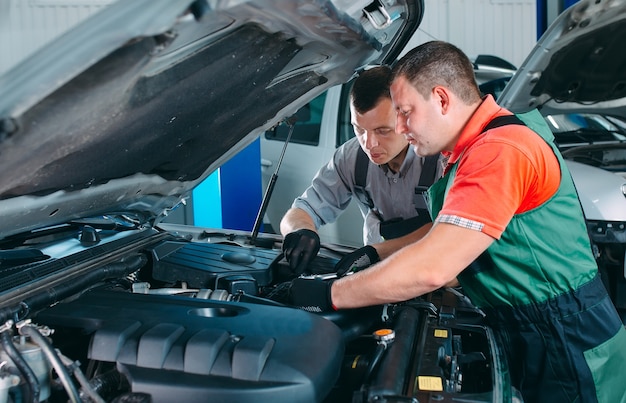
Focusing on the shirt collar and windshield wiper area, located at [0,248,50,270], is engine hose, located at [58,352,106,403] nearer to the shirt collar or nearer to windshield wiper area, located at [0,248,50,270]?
windshield wiper area, located at [0,248,50,270]

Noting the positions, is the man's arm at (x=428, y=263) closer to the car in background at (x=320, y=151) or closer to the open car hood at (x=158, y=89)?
the open car hood at (x=158, y=89)

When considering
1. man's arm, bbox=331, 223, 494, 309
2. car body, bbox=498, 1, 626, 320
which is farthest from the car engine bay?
car body, bbox=498, 1, 626, 320

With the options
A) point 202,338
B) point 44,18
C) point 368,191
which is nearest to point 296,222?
point 368,191

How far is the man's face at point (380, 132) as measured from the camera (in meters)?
2.49

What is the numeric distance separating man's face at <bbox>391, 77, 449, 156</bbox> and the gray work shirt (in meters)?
0.94

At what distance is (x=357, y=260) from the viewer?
7.14 feet

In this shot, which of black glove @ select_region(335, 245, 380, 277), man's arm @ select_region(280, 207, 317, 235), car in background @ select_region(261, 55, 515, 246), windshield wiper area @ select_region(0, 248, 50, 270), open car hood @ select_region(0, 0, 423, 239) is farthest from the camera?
car in background @ select_region(261, 55, 515, 246)

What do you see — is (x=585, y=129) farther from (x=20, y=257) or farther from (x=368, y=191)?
(x=20, y=257)

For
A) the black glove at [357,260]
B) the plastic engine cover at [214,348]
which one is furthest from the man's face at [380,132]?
the plastic engine cover at [214,348]

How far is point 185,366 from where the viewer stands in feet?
4.27

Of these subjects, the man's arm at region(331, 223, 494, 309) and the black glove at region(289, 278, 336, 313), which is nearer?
the man's arm at region(331, 223, 494, 309)

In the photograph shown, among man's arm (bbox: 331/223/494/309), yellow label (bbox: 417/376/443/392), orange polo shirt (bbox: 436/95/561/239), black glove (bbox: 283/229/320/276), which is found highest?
orange polo shirt (bbox: 436/95/561/239)

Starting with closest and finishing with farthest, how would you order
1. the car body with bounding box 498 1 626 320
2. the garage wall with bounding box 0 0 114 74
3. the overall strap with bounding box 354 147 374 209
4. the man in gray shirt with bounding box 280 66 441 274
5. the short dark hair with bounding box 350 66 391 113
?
1. the man in gray shirt with bounding box 280 66 441 274
2. the short dark hair with bounding box 350 66 391 113
3. the overall strap with bounding box 354 147 374 209
4. the car body with bounding box 498 1 626 320
5. the garage wall with bounding box 0 0 114 74

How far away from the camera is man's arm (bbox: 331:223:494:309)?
1.59m
